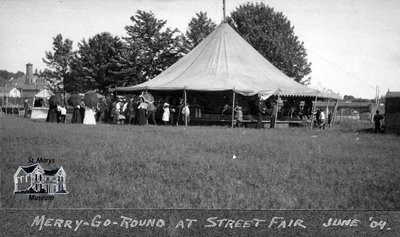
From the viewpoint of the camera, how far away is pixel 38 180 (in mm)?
3709

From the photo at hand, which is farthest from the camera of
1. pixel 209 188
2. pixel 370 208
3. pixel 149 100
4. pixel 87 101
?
pixel 149 100

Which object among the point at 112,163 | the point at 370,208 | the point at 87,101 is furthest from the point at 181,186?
the point at 87,101

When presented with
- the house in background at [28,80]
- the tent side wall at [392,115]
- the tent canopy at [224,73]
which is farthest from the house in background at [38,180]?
the tent canopy at [224,73]

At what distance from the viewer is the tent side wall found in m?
6.87

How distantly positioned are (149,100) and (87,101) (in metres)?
4.26

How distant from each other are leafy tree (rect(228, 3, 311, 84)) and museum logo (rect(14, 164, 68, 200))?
27849mm

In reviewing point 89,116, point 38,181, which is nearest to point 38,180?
point 38,181

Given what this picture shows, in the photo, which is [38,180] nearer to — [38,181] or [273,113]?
[38,181]

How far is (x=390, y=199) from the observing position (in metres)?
4.20

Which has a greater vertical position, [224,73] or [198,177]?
[224,73]

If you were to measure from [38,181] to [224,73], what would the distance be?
15007 mm

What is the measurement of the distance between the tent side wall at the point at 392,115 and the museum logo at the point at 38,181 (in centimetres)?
561

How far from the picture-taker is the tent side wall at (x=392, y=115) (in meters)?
6.87

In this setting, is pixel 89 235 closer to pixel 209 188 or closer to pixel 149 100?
pixel 209 188
